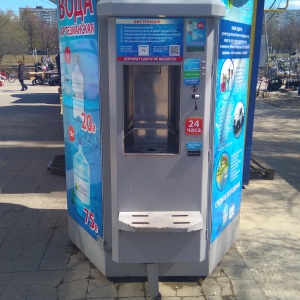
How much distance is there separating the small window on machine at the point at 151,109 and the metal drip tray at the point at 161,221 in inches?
19.8

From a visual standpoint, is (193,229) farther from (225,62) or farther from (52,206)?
(52,206)

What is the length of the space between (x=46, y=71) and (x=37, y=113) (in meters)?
14.2

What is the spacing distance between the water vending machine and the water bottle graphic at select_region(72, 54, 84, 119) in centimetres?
33

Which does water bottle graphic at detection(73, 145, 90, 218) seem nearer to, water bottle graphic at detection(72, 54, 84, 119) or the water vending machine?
the water vending machine

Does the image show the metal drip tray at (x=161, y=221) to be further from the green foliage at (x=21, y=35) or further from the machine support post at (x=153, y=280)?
the green foliage at (x=21, y=35)

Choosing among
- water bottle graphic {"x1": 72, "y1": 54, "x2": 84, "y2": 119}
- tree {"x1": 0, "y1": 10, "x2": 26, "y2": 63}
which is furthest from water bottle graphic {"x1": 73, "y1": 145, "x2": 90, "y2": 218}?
tree {"x1": 0, "y1": 10, "x2": 26, "y2": 63}

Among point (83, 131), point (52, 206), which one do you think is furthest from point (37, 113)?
point (83, 131)

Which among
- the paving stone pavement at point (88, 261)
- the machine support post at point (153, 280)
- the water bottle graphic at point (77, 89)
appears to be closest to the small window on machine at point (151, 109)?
the water bottle graphic at point (77, 89)

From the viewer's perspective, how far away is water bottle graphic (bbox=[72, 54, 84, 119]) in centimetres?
318

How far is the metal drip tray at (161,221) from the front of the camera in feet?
9.19

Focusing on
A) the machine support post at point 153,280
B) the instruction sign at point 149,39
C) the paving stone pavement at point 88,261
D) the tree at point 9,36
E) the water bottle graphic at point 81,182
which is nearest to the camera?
the instruction sign at point 149,39

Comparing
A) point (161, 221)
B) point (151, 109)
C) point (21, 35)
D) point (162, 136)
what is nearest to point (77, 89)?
point (151, 109)

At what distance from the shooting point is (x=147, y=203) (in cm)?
300

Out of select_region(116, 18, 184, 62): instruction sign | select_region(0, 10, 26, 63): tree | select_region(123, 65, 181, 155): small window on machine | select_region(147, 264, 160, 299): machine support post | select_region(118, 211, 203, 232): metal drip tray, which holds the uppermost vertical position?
select_region(0, 10, 26, 63): tree
